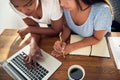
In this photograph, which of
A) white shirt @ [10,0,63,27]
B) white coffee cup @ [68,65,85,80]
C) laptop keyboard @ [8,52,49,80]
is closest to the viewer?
white coffee cup @ [68,65,85,80]

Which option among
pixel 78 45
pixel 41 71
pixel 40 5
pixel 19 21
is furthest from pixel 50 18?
pixel 19 21

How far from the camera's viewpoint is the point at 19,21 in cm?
202

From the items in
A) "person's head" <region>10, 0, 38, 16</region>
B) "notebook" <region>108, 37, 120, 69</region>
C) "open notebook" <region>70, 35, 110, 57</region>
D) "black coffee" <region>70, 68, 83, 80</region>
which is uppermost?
"person's head" <region>10, 0, 38, 16</region>

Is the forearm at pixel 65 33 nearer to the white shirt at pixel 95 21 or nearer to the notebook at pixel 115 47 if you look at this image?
the white shirt at pixel 95 21

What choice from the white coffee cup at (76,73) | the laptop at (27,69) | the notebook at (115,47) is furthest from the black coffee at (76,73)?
the notebook at (115,47)

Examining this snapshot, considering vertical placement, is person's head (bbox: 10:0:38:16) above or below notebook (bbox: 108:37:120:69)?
above

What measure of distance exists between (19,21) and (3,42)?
0.92m

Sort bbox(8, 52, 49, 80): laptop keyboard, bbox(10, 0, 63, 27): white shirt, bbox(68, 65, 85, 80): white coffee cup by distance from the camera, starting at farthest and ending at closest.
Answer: bbox(10, 0, 63, 27): white shirt < bbox(8, 52, 49, 80): laptop keyboard < bbox(68, 65, 85, 80): white coffee cup

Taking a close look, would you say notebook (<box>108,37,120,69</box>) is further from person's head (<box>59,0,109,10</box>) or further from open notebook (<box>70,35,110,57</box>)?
person's head (<box>59,0,109,10</box>)

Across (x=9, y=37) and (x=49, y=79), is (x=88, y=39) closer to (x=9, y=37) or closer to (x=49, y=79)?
(x=49, y=79)

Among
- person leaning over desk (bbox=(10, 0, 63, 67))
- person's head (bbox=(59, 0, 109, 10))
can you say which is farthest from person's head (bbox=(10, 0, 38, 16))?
person's head (bbox=(59, 0, 109, 10))

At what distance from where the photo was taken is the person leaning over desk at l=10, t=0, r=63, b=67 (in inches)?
37.5

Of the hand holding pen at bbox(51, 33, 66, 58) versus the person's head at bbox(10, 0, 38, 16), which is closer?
the person's head at bbox(10, 0, 38, 16)

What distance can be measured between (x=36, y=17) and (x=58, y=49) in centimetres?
29
